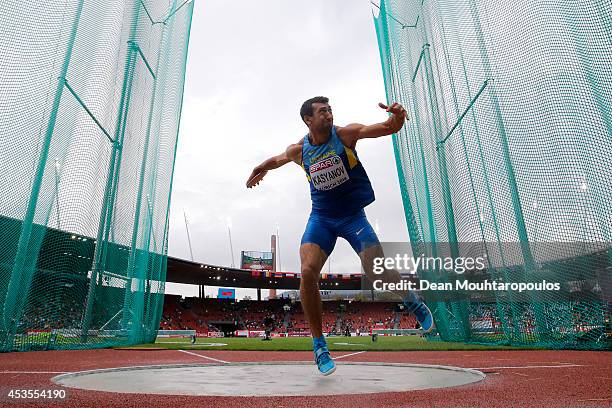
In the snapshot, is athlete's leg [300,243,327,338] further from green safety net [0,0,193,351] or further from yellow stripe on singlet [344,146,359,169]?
green safety net [0,0,193,351]

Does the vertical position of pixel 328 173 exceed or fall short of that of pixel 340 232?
it exceeds it

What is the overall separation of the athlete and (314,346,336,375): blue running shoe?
10 centimetres

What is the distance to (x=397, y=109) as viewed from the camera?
2.83 metres

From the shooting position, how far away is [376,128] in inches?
122

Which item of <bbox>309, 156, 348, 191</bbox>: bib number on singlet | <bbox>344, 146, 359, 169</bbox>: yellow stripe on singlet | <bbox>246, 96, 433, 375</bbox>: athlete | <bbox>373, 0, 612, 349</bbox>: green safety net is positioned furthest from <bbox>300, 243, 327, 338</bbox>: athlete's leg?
<bbox>373, 0, 612, 349</bbox>: green safety net

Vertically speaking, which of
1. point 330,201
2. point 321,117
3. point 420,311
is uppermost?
point 321,117

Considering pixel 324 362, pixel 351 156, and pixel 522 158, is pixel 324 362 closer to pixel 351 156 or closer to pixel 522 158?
pixel 351 156

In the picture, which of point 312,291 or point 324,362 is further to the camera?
point 312,291

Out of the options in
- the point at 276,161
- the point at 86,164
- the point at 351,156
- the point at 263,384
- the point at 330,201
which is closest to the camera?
the point at 263,384

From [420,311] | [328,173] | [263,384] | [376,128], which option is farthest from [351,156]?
[263,384]

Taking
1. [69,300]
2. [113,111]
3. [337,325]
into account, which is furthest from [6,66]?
[337,325]

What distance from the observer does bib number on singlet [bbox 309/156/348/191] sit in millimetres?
3352
